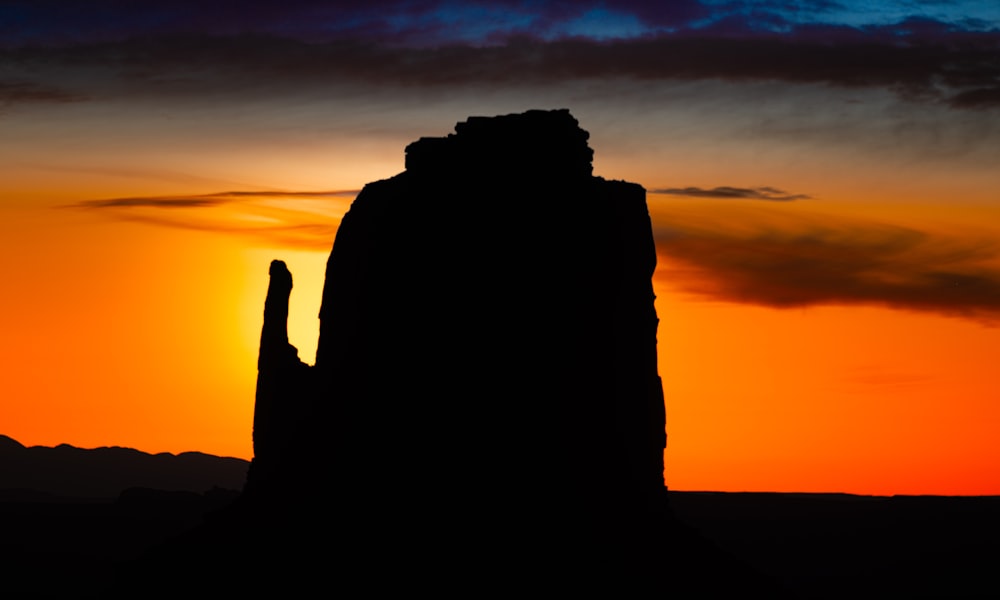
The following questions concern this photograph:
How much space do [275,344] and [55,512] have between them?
88.2 meters

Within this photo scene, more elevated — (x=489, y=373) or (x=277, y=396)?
(x=489, y=373)

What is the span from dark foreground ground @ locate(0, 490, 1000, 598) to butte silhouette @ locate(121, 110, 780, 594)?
49.6 m

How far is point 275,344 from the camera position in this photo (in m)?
70.4

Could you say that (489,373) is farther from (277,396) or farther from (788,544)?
(788,544)

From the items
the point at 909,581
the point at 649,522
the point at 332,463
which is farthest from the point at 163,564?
the point at 909,581

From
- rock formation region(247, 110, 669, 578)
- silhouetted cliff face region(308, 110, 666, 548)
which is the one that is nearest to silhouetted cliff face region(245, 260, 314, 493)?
rock formation region(247, 110, 669, 578)

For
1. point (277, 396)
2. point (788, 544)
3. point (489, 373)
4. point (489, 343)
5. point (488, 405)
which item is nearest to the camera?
point (488, 405)

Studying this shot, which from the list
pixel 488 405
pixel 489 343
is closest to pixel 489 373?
pixel 489 343

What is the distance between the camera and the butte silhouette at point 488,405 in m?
52.9

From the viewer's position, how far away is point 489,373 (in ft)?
182

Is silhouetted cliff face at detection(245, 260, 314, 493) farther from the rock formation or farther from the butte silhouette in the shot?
the rock formation

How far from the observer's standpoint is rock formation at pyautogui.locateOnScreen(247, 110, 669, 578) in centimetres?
5375

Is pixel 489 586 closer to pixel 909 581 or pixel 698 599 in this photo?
pixel 698 599

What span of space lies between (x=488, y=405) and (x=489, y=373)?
3.92 ft
